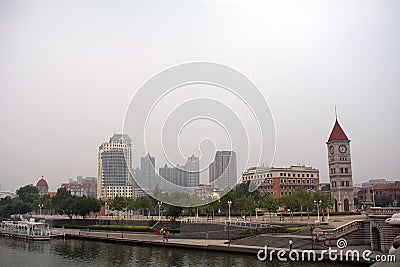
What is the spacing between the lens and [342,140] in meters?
72.4

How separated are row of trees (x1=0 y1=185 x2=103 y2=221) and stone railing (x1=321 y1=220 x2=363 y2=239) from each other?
130ft

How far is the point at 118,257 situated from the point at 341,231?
14.6 metres

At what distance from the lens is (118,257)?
1078 inches

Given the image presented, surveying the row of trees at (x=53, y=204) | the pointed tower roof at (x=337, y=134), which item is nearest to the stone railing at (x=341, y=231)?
the row of trees at (x=53, y=204)

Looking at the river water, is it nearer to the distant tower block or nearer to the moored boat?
the moored boat

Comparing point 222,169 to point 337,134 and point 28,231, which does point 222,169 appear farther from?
point 337,134

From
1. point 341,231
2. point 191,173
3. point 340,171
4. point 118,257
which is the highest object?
point 340,171

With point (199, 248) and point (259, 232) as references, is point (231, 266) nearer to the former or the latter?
point (199, 248)

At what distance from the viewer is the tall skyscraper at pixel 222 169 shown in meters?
41.8

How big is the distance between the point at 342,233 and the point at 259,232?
694cm

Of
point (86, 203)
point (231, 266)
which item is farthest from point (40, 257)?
point (86, 203)

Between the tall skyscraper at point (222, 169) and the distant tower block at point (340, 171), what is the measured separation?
→ 28.9m

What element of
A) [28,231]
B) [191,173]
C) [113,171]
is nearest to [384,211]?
[191,173]

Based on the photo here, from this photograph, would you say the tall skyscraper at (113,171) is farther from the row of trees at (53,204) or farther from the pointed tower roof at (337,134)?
the pointed tower roof at (337,134)
